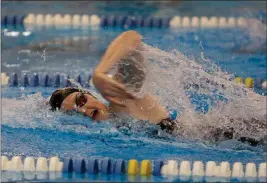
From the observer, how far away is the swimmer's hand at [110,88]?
4.27 meters

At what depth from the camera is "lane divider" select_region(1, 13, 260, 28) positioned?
7.70m

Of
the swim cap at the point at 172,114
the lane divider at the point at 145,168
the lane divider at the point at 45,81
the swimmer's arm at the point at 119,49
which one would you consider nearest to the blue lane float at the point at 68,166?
the lane divider at the point at 145,168

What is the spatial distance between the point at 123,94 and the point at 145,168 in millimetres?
520

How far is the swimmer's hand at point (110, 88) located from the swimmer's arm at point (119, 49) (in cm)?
4

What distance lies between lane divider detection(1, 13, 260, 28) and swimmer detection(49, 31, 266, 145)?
3.01 metres

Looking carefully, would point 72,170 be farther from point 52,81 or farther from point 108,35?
point 108,35

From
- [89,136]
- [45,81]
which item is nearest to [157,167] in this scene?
[89,136]

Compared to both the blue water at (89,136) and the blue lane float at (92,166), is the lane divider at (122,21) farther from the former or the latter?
the blue lane float at (92,166)

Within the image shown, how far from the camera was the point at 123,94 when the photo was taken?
4.37m

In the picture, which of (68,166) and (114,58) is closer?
(68,166)

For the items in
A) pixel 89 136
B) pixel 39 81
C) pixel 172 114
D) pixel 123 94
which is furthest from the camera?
pixel 39 81

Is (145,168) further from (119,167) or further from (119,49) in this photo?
(119,49)

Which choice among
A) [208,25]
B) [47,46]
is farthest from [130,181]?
[208,25]

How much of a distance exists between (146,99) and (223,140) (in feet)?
1.52
